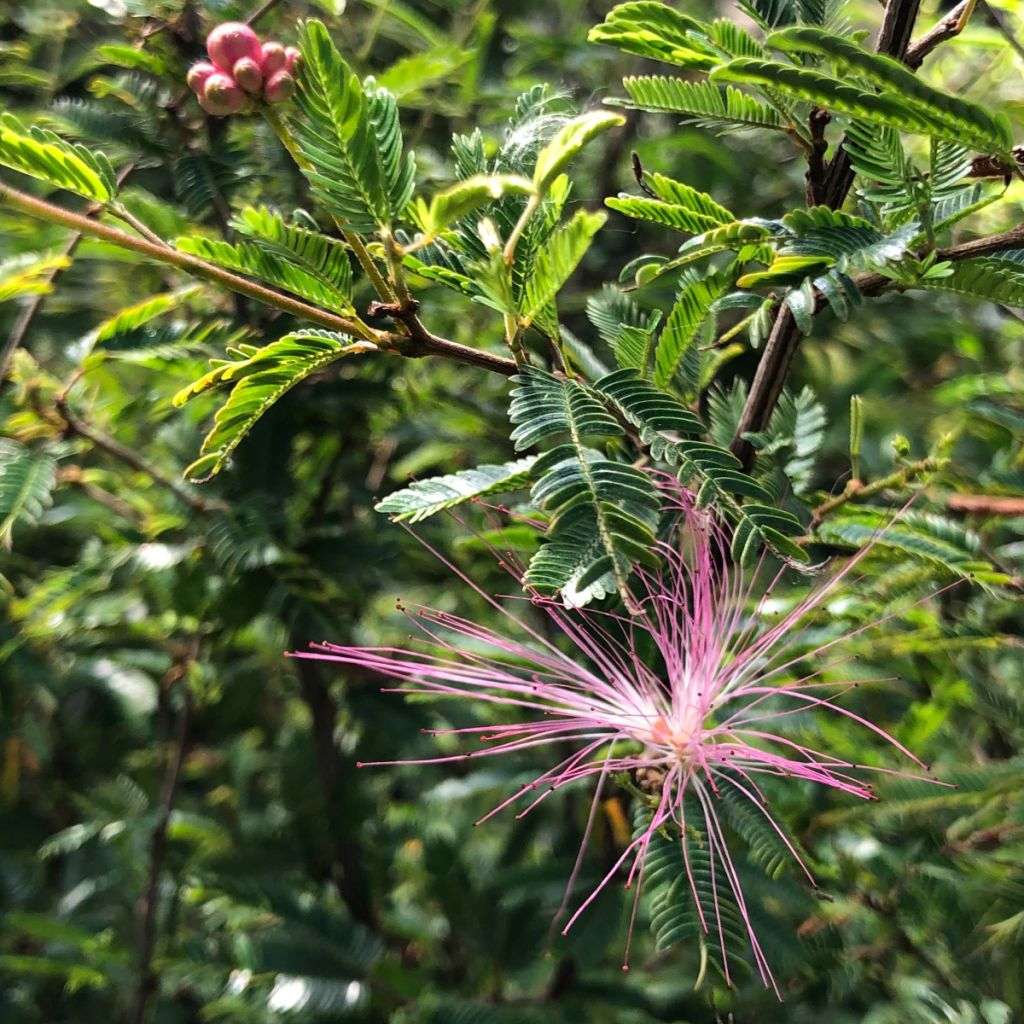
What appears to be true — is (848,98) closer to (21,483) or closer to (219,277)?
(219,277)

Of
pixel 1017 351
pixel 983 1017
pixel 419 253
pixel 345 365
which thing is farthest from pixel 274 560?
pixel 1017 351

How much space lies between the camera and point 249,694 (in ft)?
5.77

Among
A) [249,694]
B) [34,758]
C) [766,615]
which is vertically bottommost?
[34,758]

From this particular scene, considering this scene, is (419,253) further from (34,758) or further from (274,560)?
(34,758)

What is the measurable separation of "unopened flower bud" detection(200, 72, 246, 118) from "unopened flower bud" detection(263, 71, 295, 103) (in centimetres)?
2

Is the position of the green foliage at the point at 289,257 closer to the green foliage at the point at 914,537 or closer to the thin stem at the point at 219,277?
the thin stem at the point at 219,277

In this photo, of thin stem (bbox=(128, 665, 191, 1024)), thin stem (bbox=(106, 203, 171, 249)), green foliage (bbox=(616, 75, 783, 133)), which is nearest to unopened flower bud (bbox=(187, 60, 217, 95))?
thin stem (bbox=(106, 203, 171, 249))

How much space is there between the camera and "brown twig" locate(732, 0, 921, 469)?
729 mm

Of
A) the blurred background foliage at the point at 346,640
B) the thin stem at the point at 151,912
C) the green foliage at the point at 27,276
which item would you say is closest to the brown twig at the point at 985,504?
the blurred background foliage at the point at 346,640

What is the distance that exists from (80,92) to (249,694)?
1.10 metres

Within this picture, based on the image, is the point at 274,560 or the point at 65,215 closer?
the point at 65,215

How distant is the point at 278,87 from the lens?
0.67m

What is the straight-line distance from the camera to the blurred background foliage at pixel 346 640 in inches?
47.8

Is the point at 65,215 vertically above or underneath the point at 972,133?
underneath
